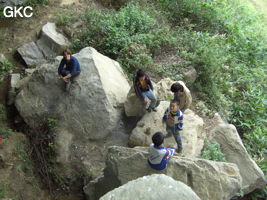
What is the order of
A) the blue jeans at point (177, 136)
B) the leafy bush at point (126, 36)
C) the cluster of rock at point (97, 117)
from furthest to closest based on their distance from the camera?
the leafy bush at point (126, 36) < the cluster of rock at point (97, 117) < the blue jeans at point (177, 136)

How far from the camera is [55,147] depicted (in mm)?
7598

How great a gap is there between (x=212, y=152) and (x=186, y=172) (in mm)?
1863

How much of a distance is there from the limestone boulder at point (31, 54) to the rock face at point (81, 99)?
2001mm

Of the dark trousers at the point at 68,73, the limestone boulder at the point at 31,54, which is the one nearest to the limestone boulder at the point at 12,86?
the limestone boulder at the point at 31,54

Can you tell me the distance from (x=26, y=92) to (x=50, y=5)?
16.9 feet

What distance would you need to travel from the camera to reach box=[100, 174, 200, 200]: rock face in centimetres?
364

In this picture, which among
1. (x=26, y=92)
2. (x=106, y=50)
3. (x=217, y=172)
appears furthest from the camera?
(x=106, y=50)

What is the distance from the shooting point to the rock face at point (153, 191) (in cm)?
364

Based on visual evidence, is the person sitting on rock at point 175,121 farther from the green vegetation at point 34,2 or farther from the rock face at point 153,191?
the green vegetation at point 34,2

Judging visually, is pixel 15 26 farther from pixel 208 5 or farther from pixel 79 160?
pixel 208 5

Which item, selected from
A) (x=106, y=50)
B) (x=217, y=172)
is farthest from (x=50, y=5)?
(x=217, y=172)

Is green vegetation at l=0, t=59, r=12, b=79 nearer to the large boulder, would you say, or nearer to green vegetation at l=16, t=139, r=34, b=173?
the large boulder

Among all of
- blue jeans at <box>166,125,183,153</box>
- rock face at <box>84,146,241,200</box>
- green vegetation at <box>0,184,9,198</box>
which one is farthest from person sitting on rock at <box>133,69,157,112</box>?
green vegetation at <box>0,184,9,198</box>

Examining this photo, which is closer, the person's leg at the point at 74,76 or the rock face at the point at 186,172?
the rock face at the point at 186,172
